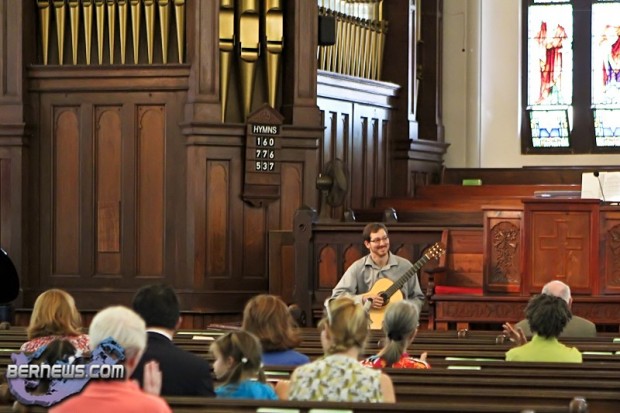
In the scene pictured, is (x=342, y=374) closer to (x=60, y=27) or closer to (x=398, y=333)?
(x=398, y=333)

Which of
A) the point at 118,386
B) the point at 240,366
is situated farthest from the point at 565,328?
the point at 118,386

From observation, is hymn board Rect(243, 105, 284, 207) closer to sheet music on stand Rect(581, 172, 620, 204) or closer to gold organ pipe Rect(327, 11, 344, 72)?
gold organ pipe Rect(327, 11, 344, 72)

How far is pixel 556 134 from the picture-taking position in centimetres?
1856

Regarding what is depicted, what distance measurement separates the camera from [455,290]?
13320mm

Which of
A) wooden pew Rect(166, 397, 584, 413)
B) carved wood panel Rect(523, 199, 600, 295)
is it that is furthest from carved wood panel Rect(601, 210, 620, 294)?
wooden pew Rect(166, 397, 584, 413)

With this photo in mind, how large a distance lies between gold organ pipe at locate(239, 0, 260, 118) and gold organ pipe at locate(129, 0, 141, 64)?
1033 mm

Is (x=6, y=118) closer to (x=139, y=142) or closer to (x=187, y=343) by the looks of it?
(x=139, y=142)

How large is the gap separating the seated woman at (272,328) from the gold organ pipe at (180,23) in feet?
27.6

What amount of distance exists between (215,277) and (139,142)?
1569 millimetres

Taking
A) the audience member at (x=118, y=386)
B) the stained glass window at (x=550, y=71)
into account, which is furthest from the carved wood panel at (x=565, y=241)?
the audience member at (x=118, y=386)

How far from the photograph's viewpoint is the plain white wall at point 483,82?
18594 mm

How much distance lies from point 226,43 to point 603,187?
4180 millimetres

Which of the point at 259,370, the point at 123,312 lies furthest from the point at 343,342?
the point at 123,312

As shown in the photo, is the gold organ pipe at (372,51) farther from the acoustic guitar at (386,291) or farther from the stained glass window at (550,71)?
the acoustic guitar at (386,291)
